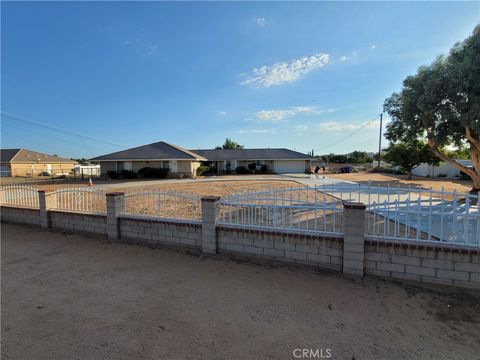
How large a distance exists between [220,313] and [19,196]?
882 cm

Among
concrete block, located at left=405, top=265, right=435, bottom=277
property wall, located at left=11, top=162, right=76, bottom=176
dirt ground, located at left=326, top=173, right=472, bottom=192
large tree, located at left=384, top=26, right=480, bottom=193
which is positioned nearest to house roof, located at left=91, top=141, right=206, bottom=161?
dirt ground, located at left=326, top=173, right=472, bottom=192

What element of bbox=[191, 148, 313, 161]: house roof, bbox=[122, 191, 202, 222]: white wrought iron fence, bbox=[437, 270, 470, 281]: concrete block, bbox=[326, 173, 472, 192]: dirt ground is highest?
bbox=[191, 148, 313, 161]: house roof

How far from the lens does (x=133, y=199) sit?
34.0 ft

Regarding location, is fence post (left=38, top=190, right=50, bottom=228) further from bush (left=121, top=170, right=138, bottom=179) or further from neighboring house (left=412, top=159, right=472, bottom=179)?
neighboring house (left=412, top=159, right=472, bottom=179)

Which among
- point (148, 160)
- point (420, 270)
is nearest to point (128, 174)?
point (148, 160)

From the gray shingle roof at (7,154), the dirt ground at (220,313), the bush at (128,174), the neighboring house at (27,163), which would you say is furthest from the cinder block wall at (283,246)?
the gray shingle roof at (7,154)

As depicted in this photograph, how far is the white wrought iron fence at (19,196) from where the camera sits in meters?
8.04

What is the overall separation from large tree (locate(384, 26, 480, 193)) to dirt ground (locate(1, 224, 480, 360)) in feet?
27.2

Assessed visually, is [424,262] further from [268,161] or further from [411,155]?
[268,161]

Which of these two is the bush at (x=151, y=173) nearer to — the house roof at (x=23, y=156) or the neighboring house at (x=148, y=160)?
the neighboring house at (x=148, y=160)

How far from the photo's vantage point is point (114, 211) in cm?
587

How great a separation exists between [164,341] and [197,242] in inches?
97.9

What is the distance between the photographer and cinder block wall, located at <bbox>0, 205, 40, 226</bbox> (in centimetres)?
744

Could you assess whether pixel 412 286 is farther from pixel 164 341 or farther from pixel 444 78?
pixel 444 78
